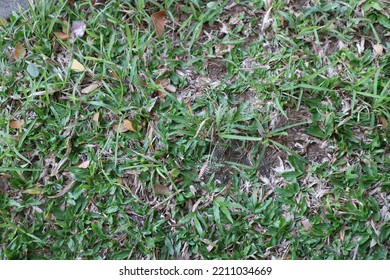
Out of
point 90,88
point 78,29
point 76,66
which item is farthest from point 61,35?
point 90,88

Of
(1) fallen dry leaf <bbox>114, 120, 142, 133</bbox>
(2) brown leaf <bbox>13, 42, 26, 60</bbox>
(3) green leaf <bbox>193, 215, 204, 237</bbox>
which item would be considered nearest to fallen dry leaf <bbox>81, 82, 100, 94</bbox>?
(1) fallen dry leaf <bbox>114, 120, 142, 133</bbox>

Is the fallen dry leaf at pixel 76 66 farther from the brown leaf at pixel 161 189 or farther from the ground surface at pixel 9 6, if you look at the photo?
the brown leaf at pixel 161 189

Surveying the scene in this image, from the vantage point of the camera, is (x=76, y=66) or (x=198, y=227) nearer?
(x=198, y=227)

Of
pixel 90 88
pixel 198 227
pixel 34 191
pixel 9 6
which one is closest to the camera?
pixel 198 227

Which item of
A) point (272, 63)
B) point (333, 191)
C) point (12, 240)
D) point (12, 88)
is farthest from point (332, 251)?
point (12, 88)

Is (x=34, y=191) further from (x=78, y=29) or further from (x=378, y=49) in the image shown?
(x=378, y=49)

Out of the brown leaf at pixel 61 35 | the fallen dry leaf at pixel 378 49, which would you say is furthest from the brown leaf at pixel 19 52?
the fallen dry leaf at pixel 378 49

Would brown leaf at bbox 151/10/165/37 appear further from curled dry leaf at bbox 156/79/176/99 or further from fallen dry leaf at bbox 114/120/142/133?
fallen dry leaf at bbox 114/120/142/133
